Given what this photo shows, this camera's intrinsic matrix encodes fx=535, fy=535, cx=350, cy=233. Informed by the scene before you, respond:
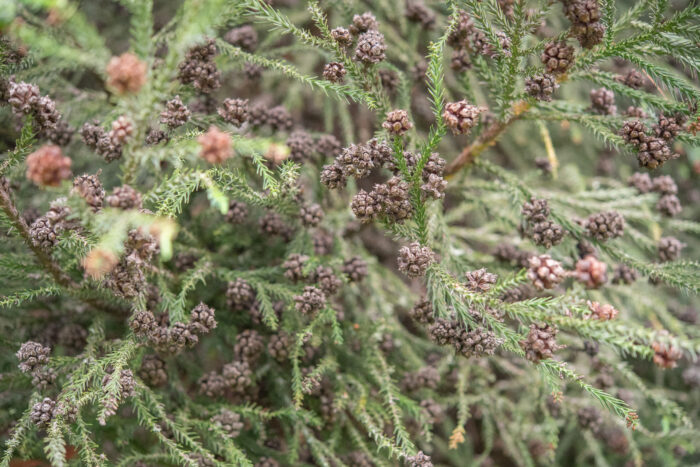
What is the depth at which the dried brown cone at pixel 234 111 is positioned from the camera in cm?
186

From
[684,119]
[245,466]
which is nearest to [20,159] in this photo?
[245,466]

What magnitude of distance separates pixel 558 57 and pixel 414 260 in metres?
0.82

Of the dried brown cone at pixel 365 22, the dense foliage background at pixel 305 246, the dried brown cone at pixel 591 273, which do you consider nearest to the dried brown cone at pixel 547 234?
the dense foliage background at pixel 305 246

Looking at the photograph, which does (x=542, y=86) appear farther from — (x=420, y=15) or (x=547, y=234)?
(x=420, y=15)

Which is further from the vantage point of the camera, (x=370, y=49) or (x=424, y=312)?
(x=424, y=312)

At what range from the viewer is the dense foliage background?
1.48 meters

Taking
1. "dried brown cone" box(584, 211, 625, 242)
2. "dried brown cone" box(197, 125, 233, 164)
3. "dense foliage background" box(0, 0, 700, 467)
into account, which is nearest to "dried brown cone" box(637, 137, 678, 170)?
"dense foliage background" box(0, 0, 700, 467)

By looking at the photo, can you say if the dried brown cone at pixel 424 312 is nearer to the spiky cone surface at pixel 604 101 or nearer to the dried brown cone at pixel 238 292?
the dried brown cone at pixel 238 292

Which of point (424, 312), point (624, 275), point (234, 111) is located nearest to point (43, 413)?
point (234, 111)

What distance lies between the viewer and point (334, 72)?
1748 millimetres

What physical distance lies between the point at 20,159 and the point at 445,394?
1.97m

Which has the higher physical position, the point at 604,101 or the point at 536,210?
the point at 604,101

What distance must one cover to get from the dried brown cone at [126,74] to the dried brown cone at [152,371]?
3.28ft

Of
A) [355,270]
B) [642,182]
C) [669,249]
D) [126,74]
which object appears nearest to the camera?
[126,74]
